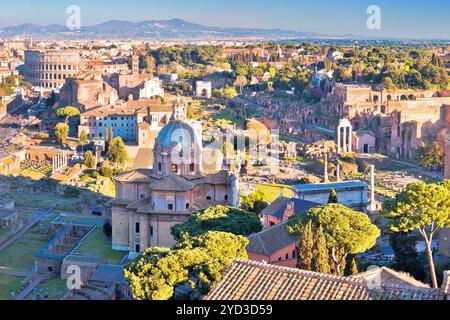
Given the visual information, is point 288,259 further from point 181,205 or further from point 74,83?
point 74,83

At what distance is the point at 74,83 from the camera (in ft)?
173

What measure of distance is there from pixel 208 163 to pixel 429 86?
41.8 meters

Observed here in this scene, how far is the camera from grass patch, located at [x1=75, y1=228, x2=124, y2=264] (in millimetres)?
22500

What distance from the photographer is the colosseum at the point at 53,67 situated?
71.6 meters

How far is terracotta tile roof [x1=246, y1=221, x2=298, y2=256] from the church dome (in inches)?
195

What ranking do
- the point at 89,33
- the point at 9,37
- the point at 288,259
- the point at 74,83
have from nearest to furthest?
the point at 288,259 → the point at 74,83 → the point at 9,37 → the point at 89,33

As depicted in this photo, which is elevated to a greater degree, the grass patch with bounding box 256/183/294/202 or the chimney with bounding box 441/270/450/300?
the chimney with bounding box 441/270/450/300

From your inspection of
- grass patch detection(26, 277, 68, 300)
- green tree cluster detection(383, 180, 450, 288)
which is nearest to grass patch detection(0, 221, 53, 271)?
grass patch detection(26, 277, 68, 300)

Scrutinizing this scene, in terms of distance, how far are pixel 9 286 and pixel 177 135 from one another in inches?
284

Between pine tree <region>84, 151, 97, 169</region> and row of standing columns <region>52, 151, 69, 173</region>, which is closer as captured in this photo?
pine tree <region>84, 151, 97, 169</region>

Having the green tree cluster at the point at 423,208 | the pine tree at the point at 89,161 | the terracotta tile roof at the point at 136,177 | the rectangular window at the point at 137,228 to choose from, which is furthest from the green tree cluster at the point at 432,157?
the green tree cluster at the point at 423,208

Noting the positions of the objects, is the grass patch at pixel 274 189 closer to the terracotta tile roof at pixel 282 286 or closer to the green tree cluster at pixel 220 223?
the green tree cluster at pixel 220 223

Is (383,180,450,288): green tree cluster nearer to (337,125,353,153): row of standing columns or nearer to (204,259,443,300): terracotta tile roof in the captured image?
(204,259,443,300): terracotta tile roof
